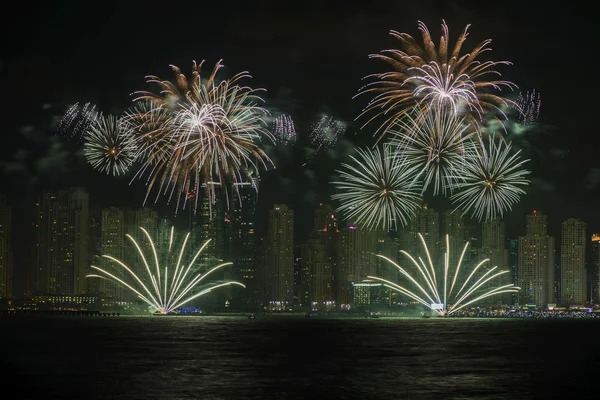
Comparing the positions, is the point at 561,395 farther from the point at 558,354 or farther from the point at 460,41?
the point at 558,354

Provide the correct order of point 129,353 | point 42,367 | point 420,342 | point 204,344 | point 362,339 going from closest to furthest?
point 42,367 < point 129,353 < point 204,344 < point 420,342 < point 362,339

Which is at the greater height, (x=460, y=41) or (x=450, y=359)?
(x=460, y=41)

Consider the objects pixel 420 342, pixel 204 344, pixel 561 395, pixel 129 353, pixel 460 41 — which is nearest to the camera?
pixel 561 395

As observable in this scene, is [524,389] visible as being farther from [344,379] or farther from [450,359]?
[450,359]

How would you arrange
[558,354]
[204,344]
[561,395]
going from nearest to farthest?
[561,395] → [558,354] → [204,344]

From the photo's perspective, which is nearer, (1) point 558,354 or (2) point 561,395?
(2) point 561,395

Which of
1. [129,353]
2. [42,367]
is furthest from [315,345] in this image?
[42,367]

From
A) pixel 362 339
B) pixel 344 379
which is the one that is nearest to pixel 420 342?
pixel 362 339

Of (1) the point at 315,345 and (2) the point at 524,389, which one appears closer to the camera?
(2) the point at 524,389

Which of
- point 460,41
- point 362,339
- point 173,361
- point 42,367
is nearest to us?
point 460,41
